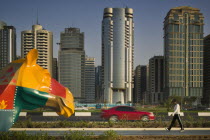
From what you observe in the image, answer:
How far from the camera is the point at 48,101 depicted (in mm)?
9180

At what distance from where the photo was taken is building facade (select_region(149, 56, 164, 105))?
436ft

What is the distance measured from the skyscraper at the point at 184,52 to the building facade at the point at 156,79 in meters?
19.0

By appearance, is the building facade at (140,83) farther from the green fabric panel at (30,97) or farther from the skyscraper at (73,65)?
the green fabric panel at (30,97)

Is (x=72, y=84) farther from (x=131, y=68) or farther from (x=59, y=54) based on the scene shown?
(x=131, y=68)

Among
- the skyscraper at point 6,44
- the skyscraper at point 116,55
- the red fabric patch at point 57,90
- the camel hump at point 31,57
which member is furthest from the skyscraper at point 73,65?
the camel hump at point 31,57

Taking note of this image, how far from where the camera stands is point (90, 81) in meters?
159

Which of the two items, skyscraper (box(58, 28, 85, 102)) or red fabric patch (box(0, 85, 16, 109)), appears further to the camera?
skyscraper (box(58, 28, 85, 102))

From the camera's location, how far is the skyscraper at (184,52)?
112 metres

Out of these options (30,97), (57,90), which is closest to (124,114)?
(57,90)

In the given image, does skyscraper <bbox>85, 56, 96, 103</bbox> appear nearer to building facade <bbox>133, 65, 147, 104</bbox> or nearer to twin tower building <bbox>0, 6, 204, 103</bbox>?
twin tower building <bbox>0, 6, 204, 103</bbox>

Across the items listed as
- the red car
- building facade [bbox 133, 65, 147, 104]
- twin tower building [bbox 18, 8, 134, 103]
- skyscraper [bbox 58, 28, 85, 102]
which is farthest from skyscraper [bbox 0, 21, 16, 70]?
the red car

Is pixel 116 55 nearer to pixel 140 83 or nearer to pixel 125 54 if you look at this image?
pixel 125 54

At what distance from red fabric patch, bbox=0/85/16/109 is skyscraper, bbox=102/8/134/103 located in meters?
109

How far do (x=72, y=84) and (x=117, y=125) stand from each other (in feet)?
360
